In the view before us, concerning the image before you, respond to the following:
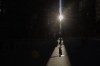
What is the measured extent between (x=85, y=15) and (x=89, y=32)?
11584 millimetres

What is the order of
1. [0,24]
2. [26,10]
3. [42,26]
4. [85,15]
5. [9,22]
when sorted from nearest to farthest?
[0,24] → [9,22] → [26,10] → [42,26] → [85,15]

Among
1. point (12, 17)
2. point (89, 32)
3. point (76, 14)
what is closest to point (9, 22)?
point (12, 17)

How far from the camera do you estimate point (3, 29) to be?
64.7 m

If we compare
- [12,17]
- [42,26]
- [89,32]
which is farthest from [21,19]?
[89,32]

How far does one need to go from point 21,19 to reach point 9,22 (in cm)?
368

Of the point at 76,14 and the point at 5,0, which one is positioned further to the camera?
the point at 76,14

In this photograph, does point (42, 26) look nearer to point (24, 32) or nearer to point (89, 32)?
point (24, 32)

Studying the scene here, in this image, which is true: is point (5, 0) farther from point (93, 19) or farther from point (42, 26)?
point (93, 19)

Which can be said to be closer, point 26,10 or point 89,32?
point 26,10

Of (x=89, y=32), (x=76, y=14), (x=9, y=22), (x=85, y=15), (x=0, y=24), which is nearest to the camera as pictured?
(x=0, y=24)

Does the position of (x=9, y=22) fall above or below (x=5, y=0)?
below

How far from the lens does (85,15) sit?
427ft

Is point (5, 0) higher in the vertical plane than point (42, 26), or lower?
higher

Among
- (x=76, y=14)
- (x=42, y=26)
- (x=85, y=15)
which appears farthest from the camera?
(x=76, y=14)
